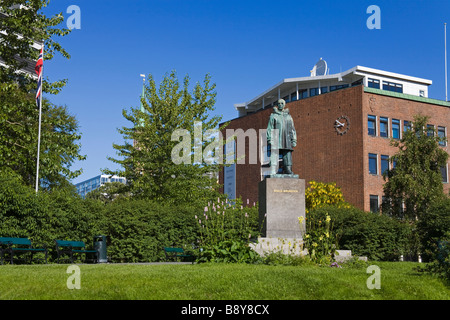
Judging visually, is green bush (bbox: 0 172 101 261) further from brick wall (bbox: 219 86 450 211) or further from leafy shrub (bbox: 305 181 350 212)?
brick wall (bbox: 219 86 450 211)

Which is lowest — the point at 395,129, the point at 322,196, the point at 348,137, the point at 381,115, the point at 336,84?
the point at 322,196

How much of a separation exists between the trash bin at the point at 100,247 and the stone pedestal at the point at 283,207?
7286mm

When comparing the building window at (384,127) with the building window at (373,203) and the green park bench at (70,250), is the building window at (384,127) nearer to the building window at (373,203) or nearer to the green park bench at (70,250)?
the building window at (373,203)

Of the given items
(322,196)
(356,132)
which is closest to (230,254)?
(322,196)

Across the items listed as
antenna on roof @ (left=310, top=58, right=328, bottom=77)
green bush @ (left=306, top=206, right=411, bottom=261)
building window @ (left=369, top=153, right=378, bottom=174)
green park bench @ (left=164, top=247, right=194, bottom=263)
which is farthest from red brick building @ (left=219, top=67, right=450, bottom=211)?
green park bench @ (left=164, top=247, right=194, bottom=263)

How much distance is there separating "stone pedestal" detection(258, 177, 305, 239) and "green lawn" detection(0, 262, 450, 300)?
6181mm

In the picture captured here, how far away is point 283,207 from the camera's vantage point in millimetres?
17578

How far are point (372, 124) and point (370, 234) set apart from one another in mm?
20201

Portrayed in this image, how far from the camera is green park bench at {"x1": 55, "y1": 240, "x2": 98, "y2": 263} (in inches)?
779

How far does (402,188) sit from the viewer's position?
34.0 metres

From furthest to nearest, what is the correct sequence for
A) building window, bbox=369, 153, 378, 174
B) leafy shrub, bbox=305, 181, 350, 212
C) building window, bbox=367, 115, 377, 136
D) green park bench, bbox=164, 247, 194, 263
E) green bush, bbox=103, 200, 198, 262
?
building window, bbox=367, 115, 377, 136 < building window, bbox=369, 153, 378, 174 < leafy shrub, bbox=305, 181, 350, 212 < green bush, bbox=103, 200, 198, 262 < green park bench, bbox=164, 247, 194, 263

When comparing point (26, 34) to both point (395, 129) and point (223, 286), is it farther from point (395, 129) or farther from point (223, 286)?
point (395, 129)

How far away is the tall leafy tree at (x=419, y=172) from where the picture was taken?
3316 centimetres
